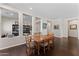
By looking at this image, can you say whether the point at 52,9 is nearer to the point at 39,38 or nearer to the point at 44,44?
the point at 39,38

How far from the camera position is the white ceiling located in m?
3.08

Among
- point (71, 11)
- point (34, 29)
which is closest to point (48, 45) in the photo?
point (34, 29)

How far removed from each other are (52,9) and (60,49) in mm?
1102

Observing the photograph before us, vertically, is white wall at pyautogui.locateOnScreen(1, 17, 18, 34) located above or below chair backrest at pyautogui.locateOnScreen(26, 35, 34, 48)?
above

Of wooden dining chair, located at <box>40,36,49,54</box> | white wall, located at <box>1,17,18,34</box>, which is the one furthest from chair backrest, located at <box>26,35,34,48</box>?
white wall, located at <box>1,17,18,34</box>

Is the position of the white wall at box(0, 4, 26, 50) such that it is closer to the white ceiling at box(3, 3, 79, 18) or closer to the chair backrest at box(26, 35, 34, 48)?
the chair backrest at box(26, 35, 34, 48)

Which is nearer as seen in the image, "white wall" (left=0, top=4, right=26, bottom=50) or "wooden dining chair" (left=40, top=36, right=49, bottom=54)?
"white wall" (left=0, top=4, right=26, bottom=50)

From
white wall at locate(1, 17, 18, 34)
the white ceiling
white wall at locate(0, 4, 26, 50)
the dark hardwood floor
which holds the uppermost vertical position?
the white ceiling

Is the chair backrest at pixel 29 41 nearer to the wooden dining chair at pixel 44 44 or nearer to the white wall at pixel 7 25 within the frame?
the wooden dining chair at pixel 44 44

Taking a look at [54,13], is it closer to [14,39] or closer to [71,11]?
[71,11]

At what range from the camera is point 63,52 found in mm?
3162

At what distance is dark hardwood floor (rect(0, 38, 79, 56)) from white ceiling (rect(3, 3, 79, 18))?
673mm

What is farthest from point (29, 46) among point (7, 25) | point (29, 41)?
point (7, 25)

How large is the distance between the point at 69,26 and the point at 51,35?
55cm
